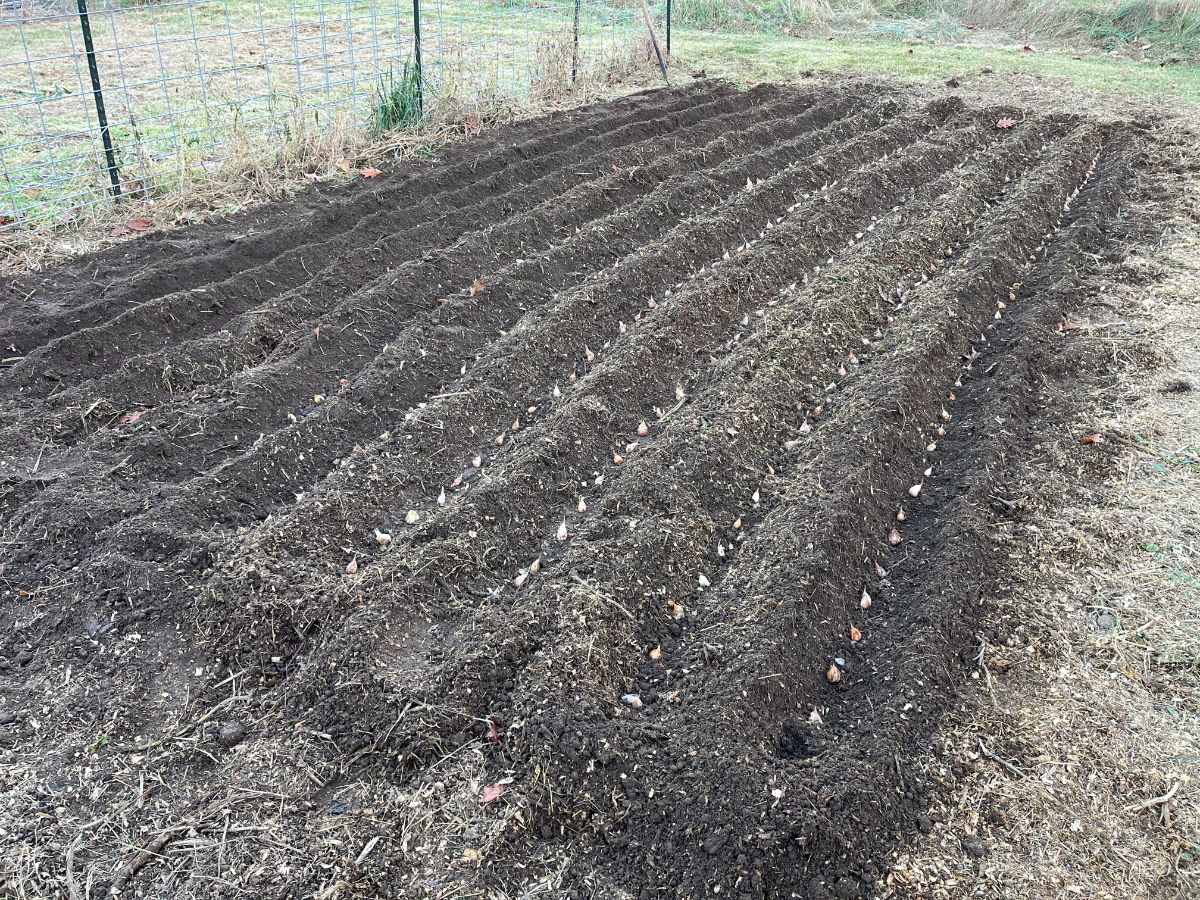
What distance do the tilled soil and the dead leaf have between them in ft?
0.03

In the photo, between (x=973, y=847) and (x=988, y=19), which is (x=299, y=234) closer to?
(x=973, y=847)

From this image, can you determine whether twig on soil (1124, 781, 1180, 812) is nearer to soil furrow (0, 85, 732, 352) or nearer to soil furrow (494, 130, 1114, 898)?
soil furrow (494, 130, 1114, 898)

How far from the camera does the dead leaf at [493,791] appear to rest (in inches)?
98.7

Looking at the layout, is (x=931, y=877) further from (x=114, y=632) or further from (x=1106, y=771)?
(x=114, y=632)

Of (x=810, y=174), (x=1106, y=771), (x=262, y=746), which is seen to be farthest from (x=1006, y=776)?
(x=810, y=174)

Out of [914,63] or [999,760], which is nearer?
[999,760]

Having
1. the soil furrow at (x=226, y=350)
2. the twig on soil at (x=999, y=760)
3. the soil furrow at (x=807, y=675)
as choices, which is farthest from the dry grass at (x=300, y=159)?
the twig on soil at (x=999, y=760)

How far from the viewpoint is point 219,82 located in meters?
9.79

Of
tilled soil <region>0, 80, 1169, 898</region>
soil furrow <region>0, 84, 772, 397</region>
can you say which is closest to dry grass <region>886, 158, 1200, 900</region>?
tilled soil <region>0, 80, 1169, 898</region>

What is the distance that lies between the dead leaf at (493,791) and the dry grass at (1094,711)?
106cm

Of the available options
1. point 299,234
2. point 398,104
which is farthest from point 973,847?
point 398,104

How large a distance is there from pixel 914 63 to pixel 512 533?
963 centimetres

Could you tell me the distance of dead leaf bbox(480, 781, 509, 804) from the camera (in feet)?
8.23

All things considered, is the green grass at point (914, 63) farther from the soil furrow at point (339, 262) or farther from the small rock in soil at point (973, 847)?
the small rock in soil at point (973, 847)
